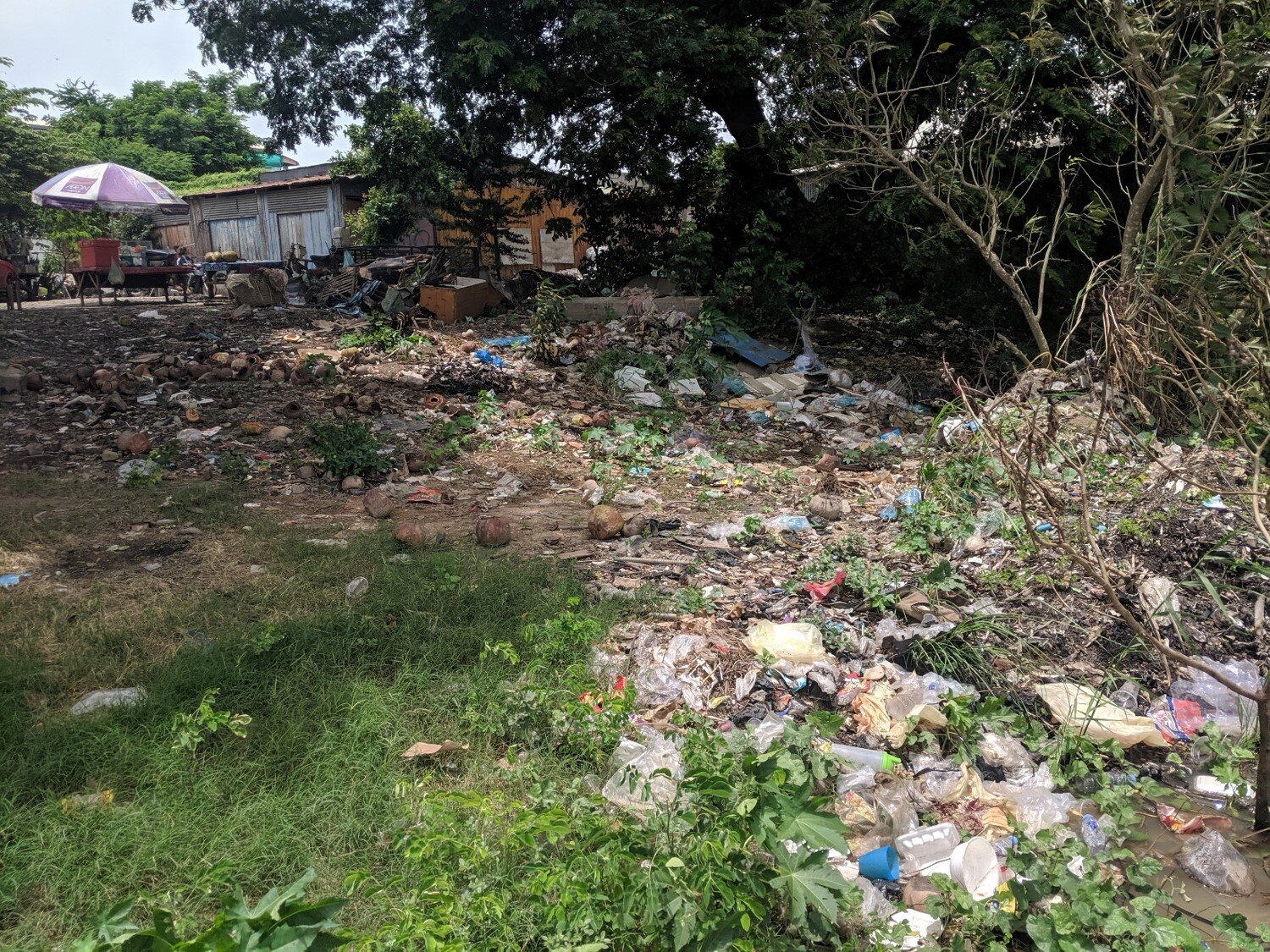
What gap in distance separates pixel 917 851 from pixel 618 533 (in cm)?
234

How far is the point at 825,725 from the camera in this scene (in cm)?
220

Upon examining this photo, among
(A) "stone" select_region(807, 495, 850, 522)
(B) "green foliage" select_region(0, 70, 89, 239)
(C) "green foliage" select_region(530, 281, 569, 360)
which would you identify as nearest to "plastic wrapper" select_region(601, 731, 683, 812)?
(A) "stone" select_region(807, 495, 850, 522)

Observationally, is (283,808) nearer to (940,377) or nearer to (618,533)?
(618,533)

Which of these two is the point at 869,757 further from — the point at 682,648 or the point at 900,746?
the point at 682,648

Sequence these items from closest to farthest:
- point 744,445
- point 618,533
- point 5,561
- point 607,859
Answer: point 607,859, point 5,561, point 618,533, point 744,445

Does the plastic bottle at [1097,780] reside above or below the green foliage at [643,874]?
below

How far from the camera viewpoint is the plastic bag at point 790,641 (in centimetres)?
305

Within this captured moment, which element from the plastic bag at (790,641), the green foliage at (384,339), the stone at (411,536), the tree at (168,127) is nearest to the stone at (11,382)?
the green foliage at (384,339)

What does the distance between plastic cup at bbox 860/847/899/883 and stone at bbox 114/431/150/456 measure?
5.00m

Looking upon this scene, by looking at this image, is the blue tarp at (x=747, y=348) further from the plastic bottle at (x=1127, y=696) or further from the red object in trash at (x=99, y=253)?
the red object in trash at (x=99, y=253)

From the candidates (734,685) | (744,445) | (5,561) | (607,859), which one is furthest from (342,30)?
(607,859)

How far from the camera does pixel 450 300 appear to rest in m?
9.51

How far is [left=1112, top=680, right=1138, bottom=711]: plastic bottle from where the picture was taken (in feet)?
9.30

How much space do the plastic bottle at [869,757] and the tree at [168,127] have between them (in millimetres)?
27817
